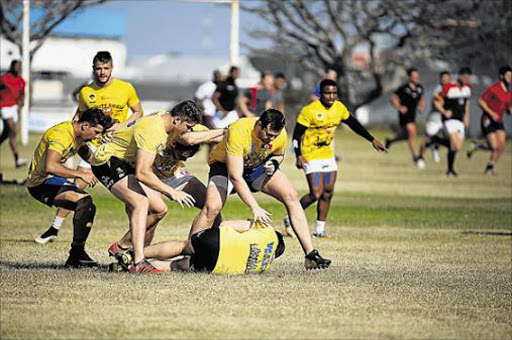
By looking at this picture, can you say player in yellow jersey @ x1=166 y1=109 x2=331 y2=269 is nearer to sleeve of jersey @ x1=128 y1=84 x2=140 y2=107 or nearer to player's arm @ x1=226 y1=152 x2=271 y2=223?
player's arm @ x1=226 y1=152 x2=271 y2=223

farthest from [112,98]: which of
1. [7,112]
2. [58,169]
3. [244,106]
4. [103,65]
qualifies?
[244,106]

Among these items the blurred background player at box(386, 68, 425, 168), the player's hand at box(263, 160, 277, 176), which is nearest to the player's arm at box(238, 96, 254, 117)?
the blurred background player at box(386, 68, 425, 168)

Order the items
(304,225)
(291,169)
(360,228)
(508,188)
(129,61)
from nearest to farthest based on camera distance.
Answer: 1. (304,225)
2. (360,228)
3. (508,188)
4. (291,169)
5. (129,61)

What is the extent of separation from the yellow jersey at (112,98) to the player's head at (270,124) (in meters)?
3.63

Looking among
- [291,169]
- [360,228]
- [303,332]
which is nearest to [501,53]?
[291,169]

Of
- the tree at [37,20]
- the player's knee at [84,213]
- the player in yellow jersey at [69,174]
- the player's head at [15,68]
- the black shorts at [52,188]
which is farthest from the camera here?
the tree at [37,20]

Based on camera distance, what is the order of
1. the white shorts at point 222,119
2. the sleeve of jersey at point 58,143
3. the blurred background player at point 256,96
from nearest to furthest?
the sleeve of jersey at point 58,143
the white shorts at point 222,119
the blurred background player at point 256,96

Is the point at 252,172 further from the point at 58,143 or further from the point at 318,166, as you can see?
the point at 318,166

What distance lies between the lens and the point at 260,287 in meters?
9.63

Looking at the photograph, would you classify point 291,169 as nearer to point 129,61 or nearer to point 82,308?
point 82,308

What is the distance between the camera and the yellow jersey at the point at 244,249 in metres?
10.2

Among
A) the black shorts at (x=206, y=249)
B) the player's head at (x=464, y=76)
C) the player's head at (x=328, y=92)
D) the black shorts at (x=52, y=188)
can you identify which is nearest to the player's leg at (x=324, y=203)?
the player's head at (x=328, y=92)

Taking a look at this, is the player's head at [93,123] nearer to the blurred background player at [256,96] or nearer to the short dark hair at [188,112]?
the short dark hair at [188,112]

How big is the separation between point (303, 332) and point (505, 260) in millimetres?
5650
